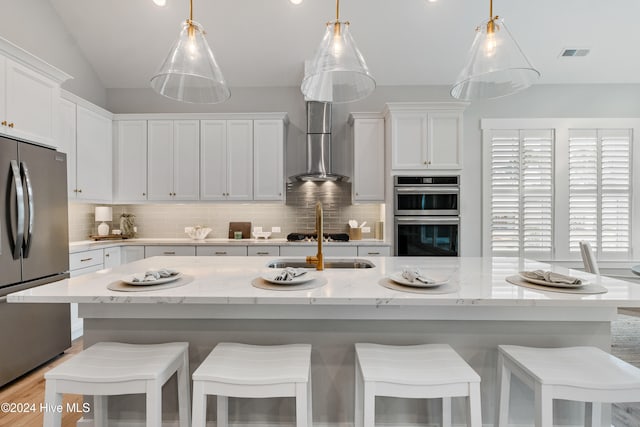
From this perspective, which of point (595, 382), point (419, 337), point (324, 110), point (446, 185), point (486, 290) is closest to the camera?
point (595, 382)

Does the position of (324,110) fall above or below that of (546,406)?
above

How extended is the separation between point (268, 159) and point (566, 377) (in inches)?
139

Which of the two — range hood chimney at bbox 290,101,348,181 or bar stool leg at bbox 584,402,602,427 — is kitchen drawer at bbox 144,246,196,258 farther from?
bar stool leg at bbox 584,402,602,427

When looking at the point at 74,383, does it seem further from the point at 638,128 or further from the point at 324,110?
the point at 638,128

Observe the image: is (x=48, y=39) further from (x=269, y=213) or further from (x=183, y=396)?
(x=183, y=396)

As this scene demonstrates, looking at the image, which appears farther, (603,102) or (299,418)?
(603,102)

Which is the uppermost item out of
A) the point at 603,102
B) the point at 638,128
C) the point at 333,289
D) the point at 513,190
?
the point at 603,102

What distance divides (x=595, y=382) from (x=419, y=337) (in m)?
0.68

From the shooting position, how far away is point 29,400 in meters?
2.21

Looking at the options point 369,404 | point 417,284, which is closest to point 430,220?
point 417,284

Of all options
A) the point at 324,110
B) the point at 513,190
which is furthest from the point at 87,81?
the point at 513,190

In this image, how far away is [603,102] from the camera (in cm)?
430

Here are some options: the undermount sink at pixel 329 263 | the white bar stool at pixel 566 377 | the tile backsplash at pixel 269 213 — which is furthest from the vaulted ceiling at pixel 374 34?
the white bar stool at pixel 566 377

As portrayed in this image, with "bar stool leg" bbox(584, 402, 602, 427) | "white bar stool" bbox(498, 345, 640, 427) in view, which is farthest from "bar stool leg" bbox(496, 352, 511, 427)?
"bar stool leg" bbox(584, 402, 602, 427)
